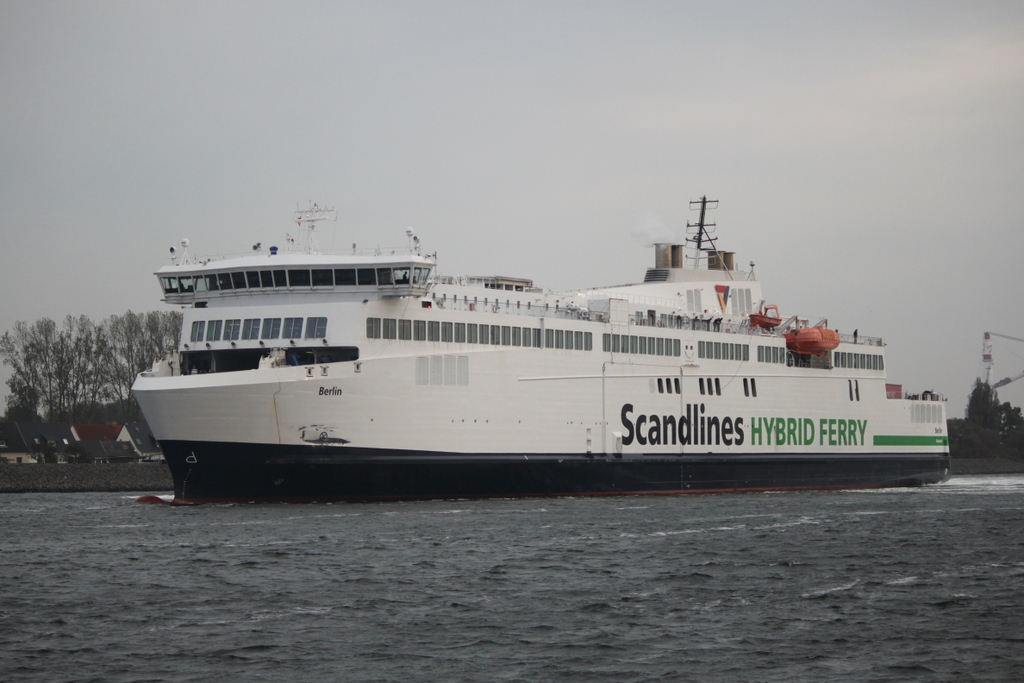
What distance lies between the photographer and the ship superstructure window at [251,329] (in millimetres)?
35234

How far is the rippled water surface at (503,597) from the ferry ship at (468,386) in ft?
7.47

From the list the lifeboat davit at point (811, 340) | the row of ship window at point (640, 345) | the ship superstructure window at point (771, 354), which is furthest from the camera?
the lifeboat davit at point (811, 340)

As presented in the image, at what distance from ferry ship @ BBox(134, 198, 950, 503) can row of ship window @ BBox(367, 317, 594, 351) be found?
2.1 inches

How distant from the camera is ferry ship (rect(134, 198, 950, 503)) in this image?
1328 inches

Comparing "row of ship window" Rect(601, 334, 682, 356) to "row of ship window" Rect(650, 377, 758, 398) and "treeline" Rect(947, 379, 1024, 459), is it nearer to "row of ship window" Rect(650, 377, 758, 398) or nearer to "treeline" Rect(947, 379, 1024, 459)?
"row of ship window" Rect(650, 377, 758, 398)

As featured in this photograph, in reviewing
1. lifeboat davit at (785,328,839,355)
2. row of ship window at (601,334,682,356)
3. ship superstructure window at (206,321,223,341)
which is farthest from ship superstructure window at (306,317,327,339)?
lifeboat davit at (785,328,839,355)

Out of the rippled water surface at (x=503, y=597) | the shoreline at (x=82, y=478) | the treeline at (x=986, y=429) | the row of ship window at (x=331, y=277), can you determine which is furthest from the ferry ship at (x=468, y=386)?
the treeline at (x=986, y=429)

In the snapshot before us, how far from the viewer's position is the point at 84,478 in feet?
181

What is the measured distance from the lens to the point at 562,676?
14.9 metres

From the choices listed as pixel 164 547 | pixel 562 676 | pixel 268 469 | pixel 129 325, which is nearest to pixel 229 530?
pixel 164 547

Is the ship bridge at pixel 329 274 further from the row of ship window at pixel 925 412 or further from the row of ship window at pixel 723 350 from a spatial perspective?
the row of ship window at pixel 925 412

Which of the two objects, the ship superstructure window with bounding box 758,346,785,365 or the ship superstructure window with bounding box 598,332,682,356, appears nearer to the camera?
→ the ship superstructure window with bounding box 598,332,682,356

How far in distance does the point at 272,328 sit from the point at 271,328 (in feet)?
0.10

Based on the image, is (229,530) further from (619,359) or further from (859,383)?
(859,383)
